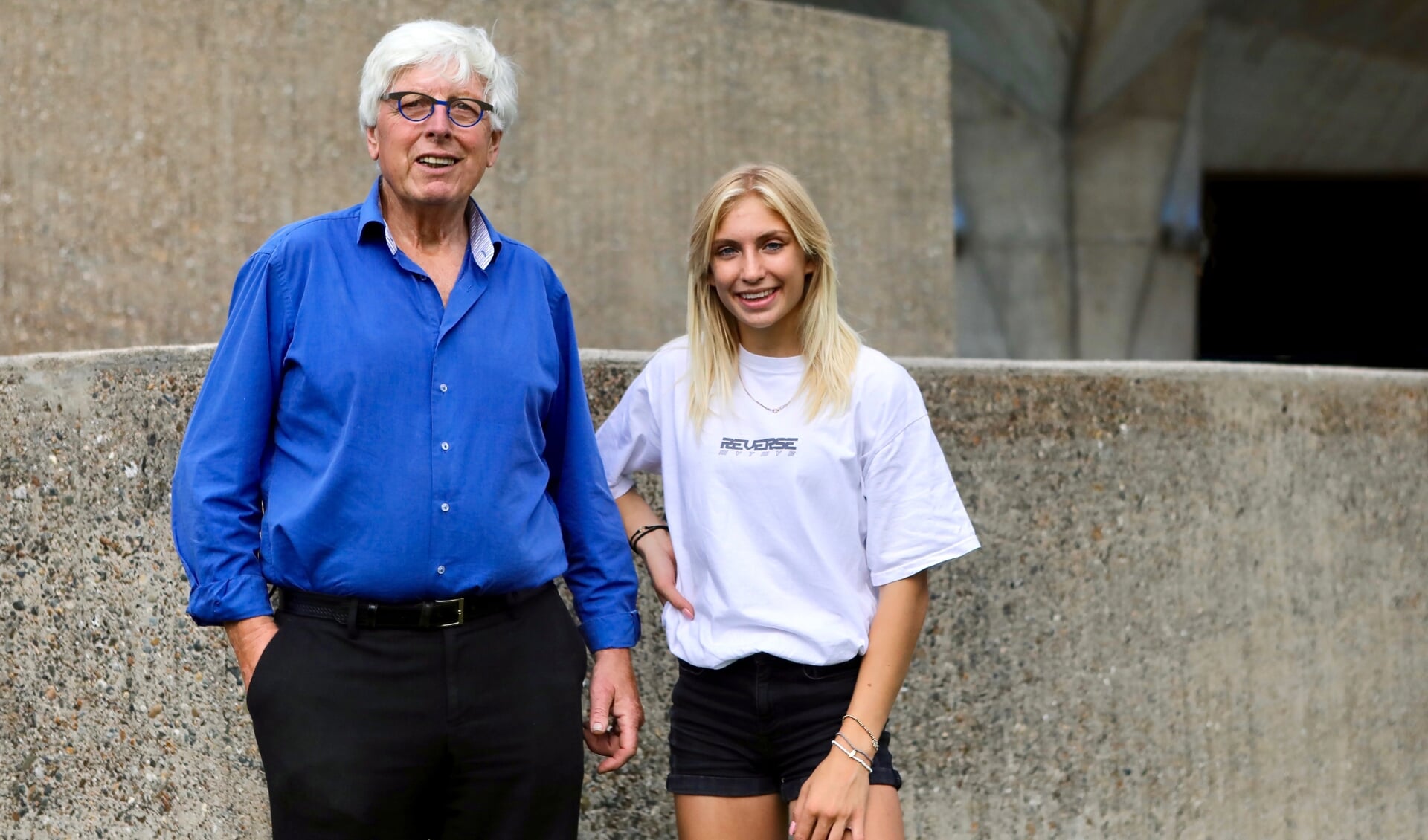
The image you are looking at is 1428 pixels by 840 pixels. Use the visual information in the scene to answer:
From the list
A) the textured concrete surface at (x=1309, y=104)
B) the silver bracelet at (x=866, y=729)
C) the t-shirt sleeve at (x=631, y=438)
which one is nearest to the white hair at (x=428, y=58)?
the t-shirt sleeve at (x=631, y=438)

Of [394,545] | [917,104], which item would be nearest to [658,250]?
[917,104]

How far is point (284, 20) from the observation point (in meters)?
4.94

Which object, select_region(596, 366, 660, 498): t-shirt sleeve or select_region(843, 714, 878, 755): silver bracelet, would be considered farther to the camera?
select_region(596, 366, 660, 498): t-shirt sleeve

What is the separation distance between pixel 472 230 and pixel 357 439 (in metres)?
0.41

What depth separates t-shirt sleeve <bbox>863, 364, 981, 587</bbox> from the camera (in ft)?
7.06

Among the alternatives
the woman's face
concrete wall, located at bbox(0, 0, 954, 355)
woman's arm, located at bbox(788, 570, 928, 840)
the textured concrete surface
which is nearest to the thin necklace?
the woman's face

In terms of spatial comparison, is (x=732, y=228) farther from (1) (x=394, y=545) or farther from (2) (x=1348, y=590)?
(2) (x=1348, y=590)

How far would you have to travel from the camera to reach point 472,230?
7.08 feet

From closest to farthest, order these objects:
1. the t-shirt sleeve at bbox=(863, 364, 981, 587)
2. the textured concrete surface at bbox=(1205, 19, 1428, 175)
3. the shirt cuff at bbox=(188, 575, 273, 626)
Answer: the shirt cuff at bbox=(188, 575, 273, 626) < the t-shirt sleeve at bbox=(863, 364, 981, 587) < the textured concrete surface at bbox=(1205, 19, 1428, 175)

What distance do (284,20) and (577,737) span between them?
3.70 m

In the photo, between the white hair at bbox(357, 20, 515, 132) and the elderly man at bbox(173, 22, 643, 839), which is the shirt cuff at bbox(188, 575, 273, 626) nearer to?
the elderly man at bbox(173, 22, 643, 839)

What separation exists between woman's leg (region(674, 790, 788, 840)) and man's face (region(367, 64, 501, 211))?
3.42 feet

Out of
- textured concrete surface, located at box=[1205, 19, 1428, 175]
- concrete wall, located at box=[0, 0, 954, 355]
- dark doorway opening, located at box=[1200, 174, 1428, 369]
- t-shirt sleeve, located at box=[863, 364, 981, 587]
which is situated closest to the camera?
t-shirt sleeve, located at box=[863, 364, 981, 587]

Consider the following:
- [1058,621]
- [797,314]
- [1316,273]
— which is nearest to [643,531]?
[797,314]
